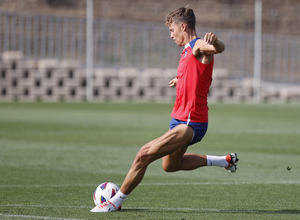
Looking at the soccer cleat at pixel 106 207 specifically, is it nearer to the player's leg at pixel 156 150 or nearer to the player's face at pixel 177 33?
the player's leg at pixel 156 150

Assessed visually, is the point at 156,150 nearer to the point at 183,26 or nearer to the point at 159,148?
the point at 159,148

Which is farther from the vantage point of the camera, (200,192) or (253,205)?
(200,192)

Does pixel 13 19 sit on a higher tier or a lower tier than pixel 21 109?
higher

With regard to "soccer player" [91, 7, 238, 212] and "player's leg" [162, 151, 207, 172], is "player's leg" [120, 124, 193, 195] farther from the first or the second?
"player's leg" [162, 151, 207, 172]

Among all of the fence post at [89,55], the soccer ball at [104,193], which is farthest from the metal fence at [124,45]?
the soccer ball at [104,193]

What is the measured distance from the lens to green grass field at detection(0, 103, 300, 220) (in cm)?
734

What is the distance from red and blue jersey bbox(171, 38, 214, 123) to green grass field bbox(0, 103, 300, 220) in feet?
3.30

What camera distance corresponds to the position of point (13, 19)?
3259cm

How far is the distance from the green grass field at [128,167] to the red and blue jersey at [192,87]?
1005 millimetres

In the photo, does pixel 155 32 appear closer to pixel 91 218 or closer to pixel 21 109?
pixel 21 109

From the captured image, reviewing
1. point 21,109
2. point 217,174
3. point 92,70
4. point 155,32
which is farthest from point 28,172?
point 155,32

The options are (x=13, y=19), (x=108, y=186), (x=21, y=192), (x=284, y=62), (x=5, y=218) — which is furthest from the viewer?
(x=284, y=62)

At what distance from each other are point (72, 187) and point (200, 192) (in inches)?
65.2

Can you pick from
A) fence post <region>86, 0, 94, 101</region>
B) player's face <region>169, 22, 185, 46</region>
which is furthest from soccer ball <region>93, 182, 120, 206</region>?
fence post <region>86, 0, 94, 101</region>
